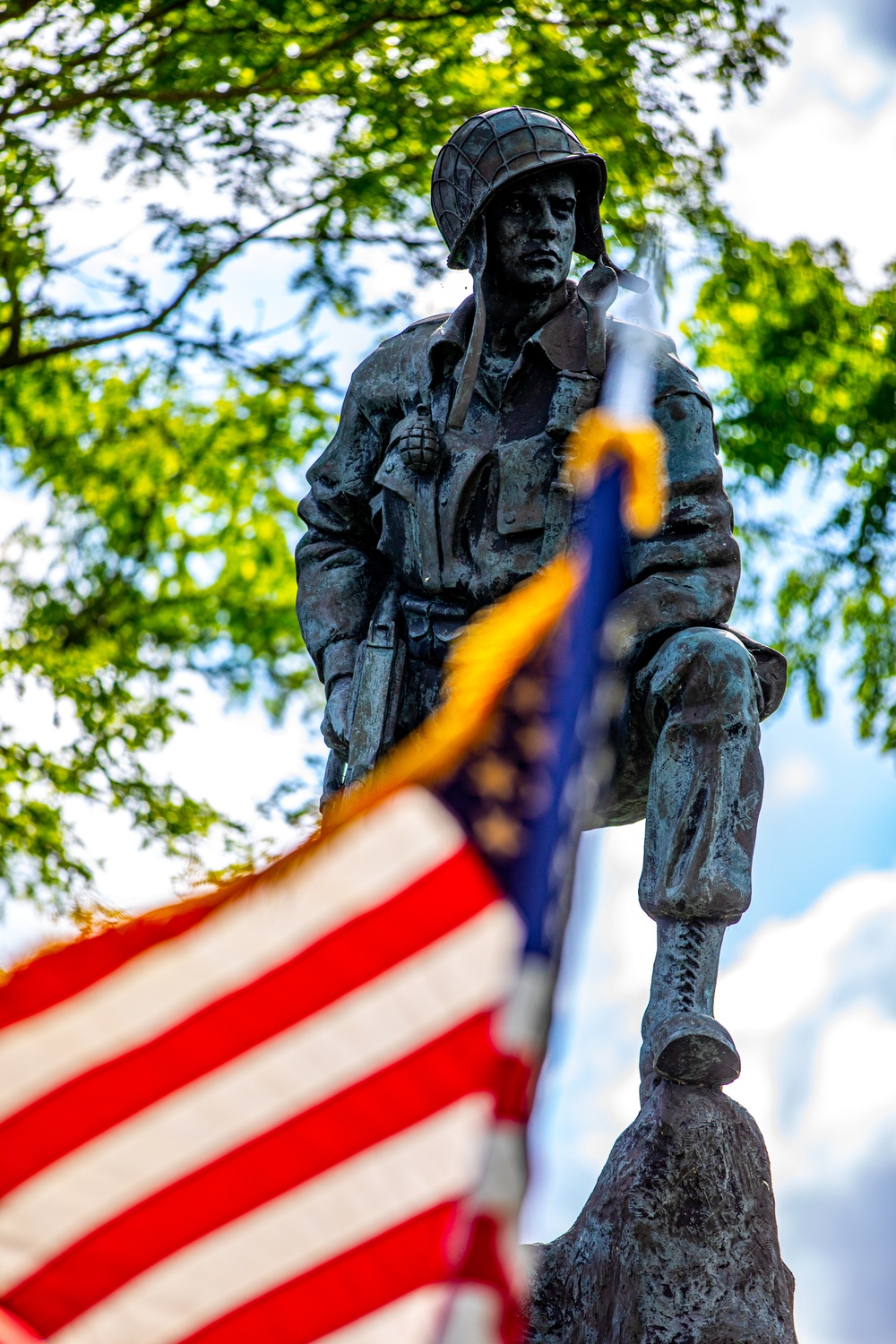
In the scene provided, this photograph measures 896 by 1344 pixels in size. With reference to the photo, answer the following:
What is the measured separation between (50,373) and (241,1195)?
906 centimetres

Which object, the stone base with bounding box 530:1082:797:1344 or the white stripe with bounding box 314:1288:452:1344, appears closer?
the white stripe with bounding box 314:1288:452:1344

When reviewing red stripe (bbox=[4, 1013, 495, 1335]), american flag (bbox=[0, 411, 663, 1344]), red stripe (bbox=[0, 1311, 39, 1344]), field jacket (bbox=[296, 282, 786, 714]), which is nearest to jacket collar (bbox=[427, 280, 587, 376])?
field jacket (bbox=[296, 282, 786, 714])

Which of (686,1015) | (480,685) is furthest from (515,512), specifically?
(480,685)

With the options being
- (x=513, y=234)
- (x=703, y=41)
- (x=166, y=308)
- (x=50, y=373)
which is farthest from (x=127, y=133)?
(x=513, y=234)

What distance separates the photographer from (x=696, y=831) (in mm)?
4164

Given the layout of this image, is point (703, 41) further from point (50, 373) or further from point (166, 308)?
point (50, 373)

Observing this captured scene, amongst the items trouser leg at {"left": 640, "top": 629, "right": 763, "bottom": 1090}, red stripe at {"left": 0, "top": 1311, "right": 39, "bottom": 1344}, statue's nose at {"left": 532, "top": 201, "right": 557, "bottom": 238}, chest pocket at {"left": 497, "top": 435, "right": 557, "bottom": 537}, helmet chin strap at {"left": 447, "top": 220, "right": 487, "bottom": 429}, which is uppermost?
statue's nose at {"left": 532, "top": 201, "right": 557, "bottom": 238}

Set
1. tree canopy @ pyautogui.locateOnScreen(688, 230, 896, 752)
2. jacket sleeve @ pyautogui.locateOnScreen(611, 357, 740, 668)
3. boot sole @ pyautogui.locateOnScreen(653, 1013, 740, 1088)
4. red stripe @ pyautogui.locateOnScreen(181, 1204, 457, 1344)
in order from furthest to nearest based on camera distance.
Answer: tree canopy @ pyautogui.locateOnScreen(688, 230, 896, 752), jacket sleeve @ pyautogui.locateOnScreen(611, 357, 740, 668), boot sole @ pyautogui.locateOnScreen(653, 1013, 740, 1088), red stripe @ pyautogui.locateOnScreen(181, 1204, 457, 1344)

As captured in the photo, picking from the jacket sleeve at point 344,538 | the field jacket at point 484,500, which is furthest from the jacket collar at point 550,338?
the jacket sleeve at point 344,538

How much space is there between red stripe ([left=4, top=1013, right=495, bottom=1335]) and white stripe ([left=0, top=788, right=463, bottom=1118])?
0.21 meters

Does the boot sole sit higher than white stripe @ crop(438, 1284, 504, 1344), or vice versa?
the boot sole

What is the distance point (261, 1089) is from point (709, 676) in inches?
65.8

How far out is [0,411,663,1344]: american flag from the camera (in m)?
2.79

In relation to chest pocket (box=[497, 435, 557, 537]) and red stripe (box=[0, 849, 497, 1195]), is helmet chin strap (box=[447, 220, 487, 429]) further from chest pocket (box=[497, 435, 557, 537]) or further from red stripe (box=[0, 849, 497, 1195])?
red stripe (box=[0, 849, 497, 1195])
